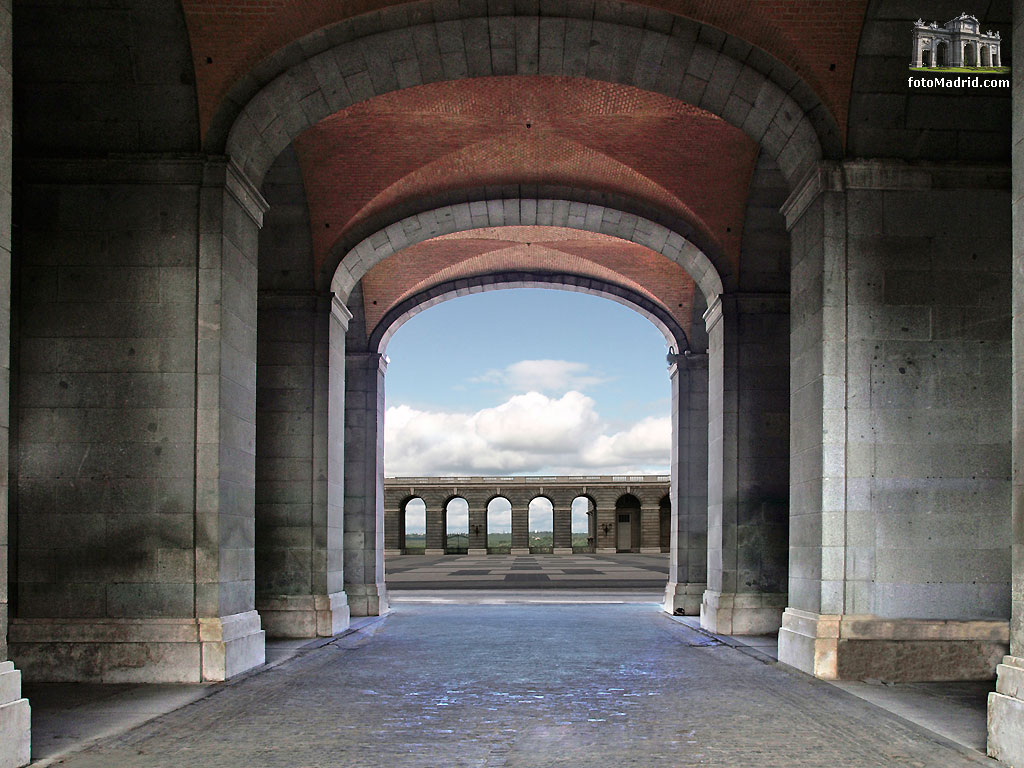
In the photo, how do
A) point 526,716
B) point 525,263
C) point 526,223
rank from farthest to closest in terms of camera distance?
point 525,263, point 526,223, point 526,716

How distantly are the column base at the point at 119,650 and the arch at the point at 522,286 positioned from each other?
11027 millimetres

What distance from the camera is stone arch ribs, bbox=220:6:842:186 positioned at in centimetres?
1068

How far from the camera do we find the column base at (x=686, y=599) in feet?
61.3

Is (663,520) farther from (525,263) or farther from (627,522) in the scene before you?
(525,263)

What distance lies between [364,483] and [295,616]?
4.98m

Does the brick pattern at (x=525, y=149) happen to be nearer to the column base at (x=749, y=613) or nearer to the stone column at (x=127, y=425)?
the stone column at (x=127, y=425)

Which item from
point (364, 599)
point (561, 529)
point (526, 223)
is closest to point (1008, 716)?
point (526, 223)

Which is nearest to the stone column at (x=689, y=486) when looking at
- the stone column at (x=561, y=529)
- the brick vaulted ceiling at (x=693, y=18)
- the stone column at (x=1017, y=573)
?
the brick vaulted ceiling at (x=693, y=18)

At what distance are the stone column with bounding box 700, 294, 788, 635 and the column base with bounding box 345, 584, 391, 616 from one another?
6329 mm

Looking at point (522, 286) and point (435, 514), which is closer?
point (522, 286)

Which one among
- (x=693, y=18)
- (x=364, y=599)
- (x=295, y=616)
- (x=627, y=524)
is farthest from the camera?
(x=627, y=524)

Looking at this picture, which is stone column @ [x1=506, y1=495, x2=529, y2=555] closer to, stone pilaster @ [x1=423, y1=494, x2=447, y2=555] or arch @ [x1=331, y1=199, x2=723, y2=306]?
stone pilaster @ [x1=423, y1=494, x2=447, y2=555]

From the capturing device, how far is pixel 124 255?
10.4 m

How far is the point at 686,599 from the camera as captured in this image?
18750mm
